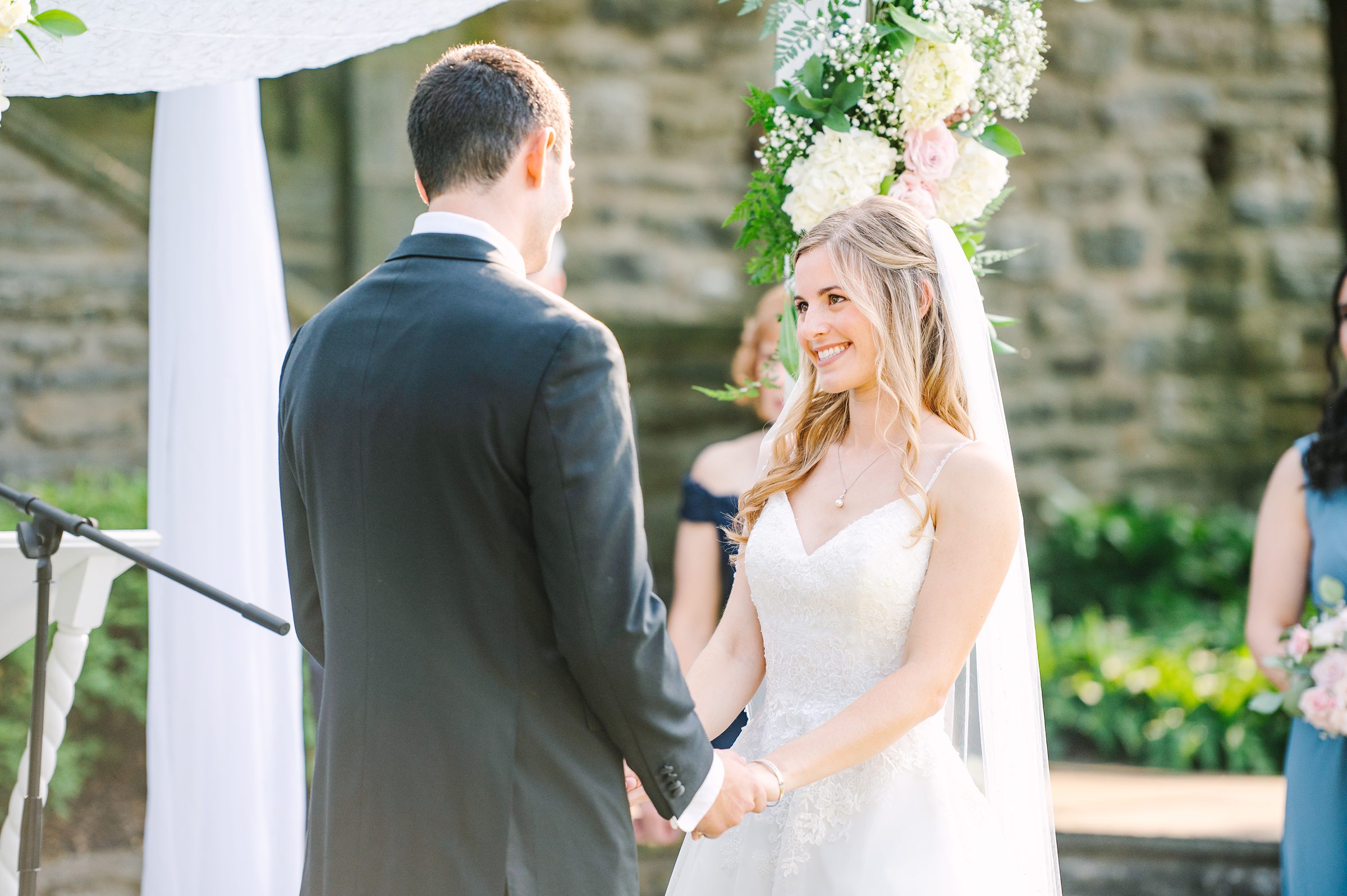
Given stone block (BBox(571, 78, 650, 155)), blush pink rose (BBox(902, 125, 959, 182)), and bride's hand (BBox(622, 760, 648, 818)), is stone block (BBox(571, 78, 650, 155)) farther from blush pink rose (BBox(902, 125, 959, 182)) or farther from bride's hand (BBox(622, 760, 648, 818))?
bride's hand (BBox(622, 760, 648, 818))

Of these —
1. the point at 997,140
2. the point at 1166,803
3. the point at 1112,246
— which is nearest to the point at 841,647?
the point at 997,140

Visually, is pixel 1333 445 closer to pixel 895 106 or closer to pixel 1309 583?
pixel 1309 583

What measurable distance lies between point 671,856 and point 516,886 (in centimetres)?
257

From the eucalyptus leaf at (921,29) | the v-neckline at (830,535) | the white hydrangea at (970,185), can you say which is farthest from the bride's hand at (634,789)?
the eucalyptus leaf at (921,29)

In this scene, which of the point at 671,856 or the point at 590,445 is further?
the point at 671,856

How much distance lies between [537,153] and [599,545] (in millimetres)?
602

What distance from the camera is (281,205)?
5.44m

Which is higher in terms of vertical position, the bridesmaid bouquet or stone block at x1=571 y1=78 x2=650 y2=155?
stone block at x1=571 y1=78 x2=650 y2=155

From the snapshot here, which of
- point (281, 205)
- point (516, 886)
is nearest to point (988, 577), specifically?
point (516, 886)

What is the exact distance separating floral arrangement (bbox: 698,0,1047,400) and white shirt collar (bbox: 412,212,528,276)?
786 mm

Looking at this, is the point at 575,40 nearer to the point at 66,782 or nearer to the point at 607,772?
the point at 66,782

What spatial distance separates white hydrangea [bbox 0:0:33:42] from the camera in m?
2.07

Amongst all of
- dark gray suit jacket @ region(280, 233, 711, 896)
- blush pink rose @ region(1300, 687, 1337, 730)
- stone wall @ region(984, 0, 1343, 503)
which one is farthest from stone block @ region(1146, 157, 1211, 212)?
dark gray suit jacket @ region(280, 233, 711, 896)

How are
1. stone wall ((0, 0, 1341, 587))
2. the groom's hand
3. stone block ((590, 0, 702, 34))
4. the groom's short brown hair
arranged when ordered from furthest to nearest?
1. stone block ((590, 0, 702, 34))
2. stone wall ((0, 0, 1341, 587))
3. the groom's hand
4. the groom's short brown hair
